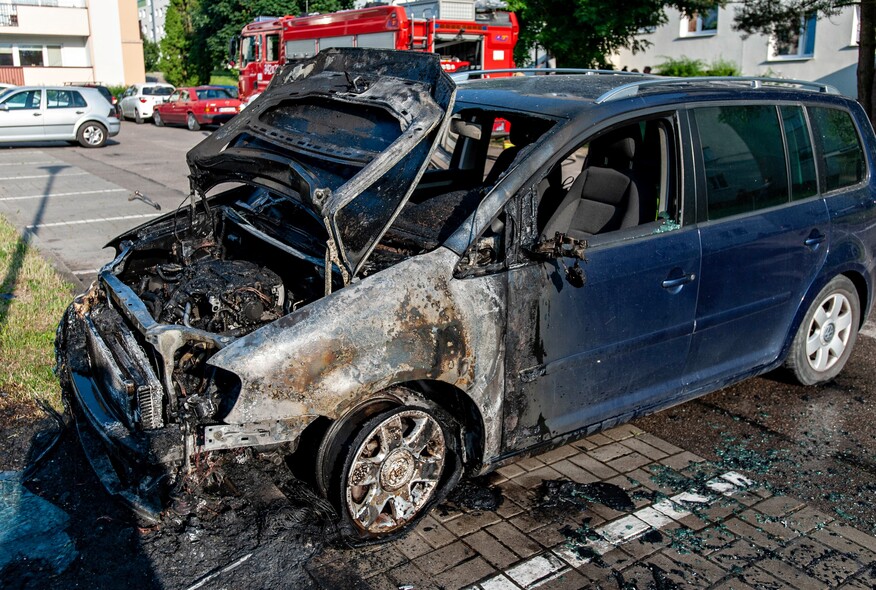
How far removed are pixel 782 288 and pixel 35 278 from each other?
637 cm

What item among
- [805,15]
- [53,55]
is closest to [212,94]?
[805,15]

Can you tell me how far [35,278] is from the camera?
750 cm

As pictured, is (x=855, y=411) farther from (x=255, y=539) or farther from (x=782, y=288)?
(x=255, y=539)

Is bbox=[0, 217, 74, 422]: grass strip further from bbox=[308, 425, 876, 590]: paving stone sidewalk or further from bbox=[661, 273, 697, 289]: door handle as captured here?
bbox=[661, 273, 697, 289]: door handle

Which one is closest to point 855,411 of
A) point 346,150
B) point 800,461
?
point 800,461

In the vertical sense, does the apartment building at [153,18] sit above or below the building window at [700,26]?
above

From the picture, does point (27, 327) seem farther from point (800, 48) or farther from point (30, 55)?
point (30, 55)

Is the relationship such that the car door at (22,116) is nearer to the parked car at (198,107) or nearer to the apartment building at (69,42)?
the parked car at (198,107)

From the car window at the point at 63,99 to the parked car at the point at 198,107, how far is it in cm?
493

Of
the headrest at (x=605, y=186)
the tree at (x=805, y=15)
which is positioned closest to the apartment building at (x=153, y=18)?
the tree at (x=805, y=15)

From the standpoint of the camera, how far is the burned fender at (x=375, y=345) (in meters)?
3.18

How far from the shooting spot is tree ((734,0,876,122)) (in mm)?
12969

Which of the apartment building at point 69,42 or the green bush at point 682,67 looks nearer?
the green bush at point 682,67

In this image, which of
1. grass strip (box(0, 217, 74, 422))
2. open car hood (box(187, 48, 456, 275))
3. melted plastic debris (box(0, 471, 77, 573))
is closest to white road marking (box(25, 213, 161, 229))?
grass strip (box(0, 217, 74, 422))
